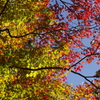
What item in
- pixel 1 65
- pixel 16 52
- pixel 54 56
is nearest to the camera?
pixel 1 65

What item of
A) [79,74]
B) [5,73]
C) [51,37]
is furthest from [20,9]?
[79,74]

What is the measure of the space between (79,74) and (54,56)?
2.11 meters

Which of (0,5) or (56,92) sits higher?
(0,5)

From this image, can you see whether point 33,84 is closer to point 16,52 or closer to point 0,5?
point 16,52

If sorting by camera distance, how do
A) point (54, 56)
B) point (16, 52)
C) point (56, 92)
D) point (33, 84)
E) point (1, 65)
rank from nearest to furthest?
point (1, 65), point (16, 52), point (54, 56), point (33, 84), point (56, 92)

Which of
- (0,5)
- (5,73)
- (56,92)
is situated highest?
(0,5)

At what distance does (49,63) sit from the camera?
9.52 meters

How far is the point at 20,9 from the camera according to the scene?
10.8 m

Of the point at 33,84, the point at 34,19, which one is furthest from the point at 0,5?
the point at 33,84

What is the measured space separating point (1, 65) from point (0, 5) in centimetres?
411

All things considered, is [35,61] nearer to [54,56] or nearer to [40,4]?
[54,56]

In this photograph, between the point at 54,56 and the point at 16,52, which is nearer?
the point at 16,52

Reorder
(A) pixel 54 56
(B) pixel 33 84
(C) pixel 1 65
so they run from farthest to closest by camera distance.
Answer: (B) pixel 33 84
(A) pixel 54 56
(C) pixel 1 65

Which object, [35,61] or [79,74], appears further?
[79,74]
